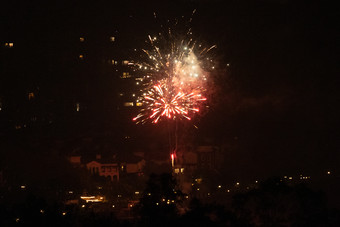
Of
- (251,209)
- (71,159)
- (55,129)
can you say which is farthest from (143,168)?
(251,209)

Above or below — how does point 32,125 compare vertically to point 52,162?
above

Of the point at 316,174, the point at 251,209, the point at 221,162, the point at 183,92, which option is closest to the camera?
the point at 251,209

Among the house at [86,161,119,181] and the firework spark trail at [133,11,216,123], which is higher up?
the firework spark trail at [133,11,216,123]

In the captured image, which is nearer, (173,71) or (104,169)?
(173,71)

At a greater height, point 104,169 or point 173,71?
point 173,71

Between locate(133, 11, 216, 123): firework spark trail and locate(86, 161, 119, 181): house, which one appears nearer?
locate(133, 11, 216, 123): firework spark trail

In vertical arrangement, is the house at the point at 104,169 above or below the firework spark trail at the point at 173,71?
below

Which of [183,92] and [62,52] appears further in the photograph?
[62,52]

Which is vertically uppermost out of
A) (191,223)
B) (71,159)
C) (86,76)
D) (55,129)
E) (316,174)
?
(86,76)

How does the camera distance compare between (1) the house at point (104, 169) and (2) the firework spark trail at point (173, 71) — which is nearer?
(2) the firework spark trail at point (173, 71)

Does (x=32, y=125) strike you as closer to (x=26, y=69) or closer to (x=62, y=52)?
(x=26, y=69)

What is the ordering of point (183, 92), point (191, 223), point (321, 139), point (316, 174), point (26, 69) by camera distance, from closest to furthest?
point (191, 223) → point (183, 92) → point (316, 174) → point (321, 139) → point (26, 69)
